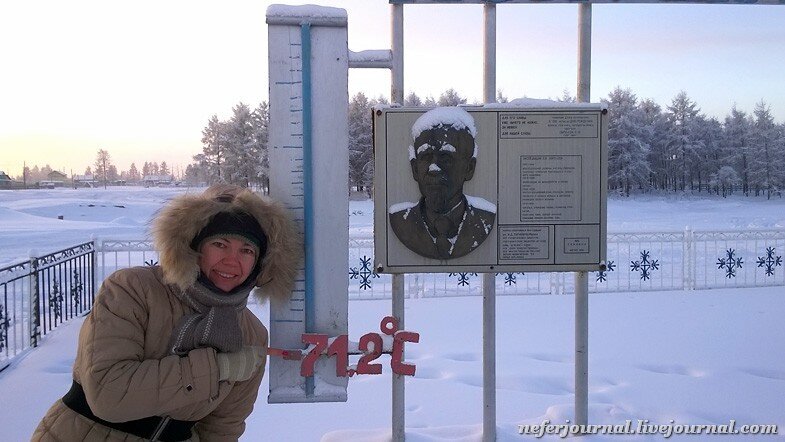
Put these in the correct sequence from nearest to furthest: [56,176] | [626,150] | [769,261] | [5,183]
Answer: [769,261]
[626,150]
[5,183]
[56,176]

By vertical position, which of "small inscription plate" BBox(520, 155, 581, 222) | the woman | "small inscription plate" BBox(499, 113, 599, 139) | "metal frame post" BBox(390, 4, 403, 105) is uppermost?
"metal frame post" BBox(390, 4, 403, 105)

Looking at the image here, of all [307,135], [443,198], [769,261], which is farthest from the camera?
[769,261]

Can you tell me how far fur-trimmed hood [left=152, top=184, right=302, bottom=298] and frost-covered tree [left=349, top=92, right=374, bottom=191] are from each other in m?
33.9

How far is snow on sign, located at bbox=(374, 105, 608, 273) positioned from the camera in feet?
10.6

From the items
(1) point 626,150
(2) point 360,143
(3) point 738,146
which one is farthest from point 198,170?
(3) point 738,146

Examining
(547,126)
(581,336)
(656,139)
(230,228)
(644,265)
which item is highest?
(656,139)

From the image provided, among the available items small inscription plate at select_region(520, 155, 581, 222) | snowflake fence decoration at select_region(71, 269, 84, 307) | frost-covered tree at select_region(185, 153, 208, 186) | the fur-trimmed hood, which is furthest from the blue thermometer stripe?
frost-covered tree at select_region(185, 153, 208, 186)

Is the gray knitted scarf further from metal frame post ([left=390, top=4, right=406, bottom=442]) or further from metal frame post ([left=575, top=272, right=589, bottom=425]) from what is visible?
metal frame post ([left=575, top=272, right=589, bottom=425])

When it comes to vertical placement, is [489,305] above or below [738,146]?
below

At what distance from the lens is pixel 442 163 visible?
3.24m

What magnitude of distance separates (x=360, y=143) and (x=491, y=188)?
3770cm

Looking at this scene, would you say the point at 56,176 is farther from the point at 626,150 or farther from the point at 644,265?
the point at 644,265

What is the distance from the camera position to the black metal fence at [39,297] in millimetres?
6371

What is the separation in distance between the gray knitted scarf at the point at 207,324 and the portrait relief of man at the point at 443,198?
132cm
